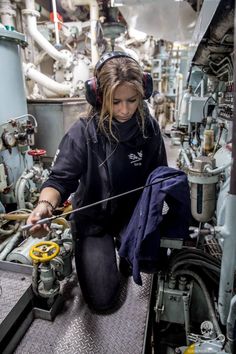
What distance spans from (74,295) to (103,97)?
3.71 feet

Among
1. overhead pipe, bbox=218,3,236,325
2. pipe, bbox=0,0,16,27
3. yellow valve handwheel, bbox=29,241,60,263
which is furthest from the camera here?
pipe, bbox=0,0,16,27

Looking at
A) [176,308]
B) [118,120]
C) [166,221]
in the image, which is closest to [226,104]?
[118,120]

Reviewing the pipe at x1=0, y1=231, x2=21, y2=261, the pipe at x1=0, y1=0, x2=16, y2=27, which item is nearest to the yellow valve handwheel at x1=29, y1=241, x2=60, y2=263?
the pipe at x1=0, y1=231, x2=21, y2=261

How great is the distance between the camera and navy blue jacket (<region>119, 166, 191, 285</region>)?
1030 millimetres

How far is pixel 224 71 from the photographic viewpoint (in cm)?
203

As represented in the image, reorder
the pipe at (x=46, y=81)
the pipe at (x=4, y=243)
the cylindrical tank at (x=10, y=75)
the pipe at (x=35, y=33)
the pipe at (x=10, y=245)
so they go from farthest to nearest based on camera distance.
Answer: the pipe at (x=46, y=81) < the pipe at (x=35, y=33) < the cylindrical tank at (x=10, y=75) < the pipe at (x=4, y=243) < the pipe at (x=10, y=245)

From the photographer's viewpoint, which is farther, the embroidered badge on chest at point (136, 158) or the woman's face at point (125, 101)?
the embroidered badge on chest at point (136, 158)

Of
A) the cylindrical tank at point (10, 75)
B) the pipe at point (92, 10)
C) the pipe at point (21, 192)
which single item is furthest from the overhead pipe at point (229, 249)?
the pipe at point (92, 10)

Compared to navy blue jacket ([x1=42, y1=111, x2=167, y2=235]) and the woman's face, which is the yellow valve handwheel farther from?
the woman's face

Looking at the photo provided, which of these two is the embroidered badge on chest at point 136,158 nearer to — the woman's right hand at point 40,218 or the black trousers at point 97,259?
the black trousers at point 97,259

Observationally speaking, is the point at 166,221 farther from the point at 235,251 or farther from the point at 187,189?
the point at 235,251

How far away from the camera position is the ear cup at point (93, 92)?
122 cm

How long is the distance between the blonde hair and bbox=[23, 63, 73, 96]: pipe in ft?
8.63

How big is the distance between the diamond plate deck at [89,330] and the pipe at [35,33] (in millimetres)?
3282
